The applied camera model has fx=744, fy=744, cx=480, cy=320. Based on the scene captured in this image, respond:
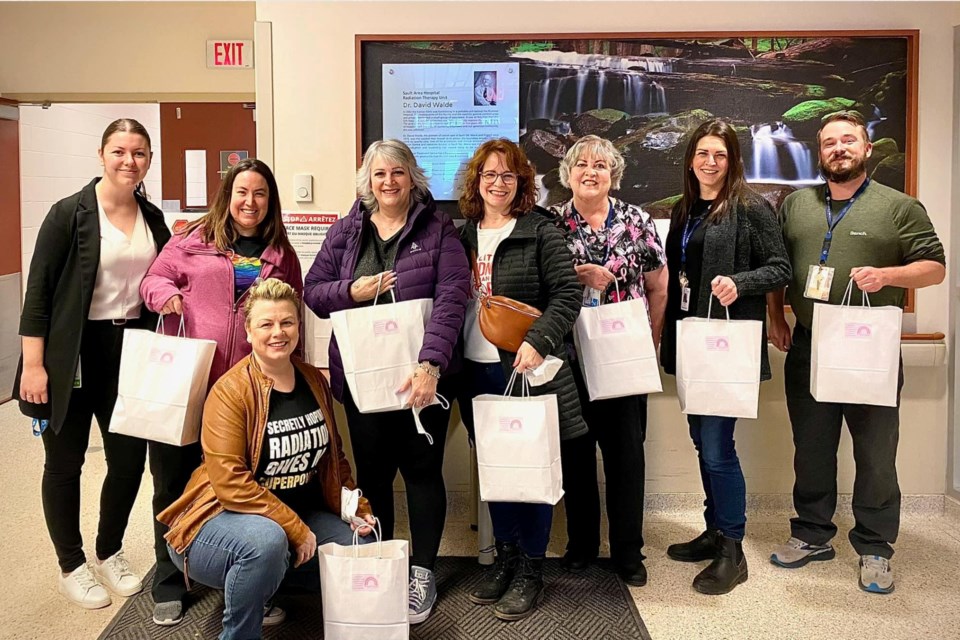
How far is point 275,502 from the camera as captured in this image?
202 centimetres

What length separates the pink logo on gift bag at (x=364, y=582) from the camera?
1.89m

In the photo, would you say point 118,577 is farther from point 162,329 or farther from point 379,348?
point 379,348

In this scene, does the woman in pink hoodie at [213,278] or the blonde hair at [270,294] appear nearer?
the blonde hair at [270,294]

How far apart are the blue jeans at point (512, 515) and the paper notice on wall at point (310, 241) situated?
0.86 metres

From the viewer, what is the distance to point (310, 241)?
120 inches

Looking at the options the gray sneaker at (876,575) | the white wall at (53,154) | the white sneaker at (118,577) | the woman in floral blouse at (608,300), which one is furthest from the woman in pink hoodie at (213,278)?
the white wall at (53,154)

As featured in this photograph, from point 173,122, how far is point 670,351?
11.4 feet

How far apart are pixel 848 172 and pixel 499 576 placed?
1.77 meters

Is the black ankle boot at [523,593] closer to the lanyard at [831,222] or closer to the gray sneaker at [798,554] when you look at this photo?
the gray sneaker at [798,554]

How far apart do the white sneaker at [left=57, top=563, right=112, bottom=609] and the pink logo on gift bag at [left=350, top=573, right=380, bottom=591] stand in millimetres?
1092

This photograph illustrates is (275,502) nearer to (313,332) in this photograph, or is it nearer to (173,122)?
(313,332)

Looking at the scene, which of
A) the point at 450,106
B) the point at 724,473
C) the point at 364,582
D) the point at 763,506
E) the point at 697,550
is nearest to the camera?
the point at 364,582

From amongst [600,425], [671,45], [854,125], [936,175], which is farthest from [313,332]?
[936,175]

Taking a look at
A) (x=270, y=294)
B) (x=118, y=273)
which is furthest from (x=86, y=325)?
(x=270, y=294)
